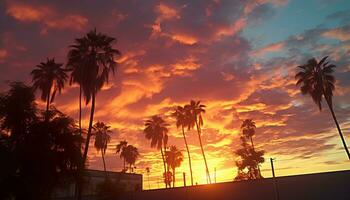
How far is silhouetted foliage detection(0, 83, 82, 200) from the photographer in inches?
1040

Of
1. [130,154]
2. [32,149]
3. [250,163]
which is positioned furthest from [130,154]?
[32,149]

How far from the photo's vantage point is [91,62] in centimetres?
3938

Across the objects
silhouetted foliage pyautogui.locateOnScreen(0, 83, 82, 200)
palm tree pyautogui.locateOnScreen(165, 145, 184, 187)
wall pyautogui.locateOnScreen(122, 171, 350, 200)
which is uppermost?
palm tree pyautogui.locateOnScreen(165, 145, 184, 187)

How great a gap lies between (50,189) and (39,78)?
75.2 ft

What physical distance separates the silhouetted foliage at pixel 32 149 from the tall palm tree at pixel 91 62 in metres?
7.09

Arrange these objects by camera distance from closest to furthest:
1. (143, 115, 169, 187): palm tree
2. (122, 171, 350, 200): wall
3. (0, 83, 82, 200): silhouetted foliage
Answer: (0, 83, 82, 200): silhouetted foliage
(122, 171, 350, 200): wall
(143, 115, 169, 187): palm tree

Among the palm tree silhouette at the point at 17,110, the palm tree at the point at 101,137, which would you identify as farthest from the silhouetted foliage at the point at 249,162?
the palm tree silhouette at the point at 17,110

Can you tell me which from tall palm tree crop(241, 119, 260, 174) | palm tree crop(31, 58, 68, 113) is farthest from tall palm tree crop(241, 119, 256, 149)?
palm tree crop(31, 58, 68, 113)

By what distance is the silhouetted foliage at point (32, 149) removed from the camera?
26.4 m

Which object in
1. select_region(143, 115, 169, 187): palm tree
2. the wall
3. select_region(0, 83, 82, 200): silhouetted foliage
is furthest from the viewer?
select_region(143, 115, 169, 187): palm tree

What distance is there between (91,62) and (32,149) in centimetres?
1488

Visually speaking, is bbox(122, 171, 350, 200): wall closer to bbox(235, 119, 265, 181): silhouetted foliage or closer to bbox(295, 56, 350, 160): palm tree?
bbox(295, 56, 350, 160): palm tree

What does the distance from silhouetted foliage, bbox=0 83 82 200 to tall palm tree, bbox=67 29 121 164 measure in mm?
7085

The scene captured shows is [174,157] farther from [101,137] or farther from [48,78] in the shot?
[48,78]
